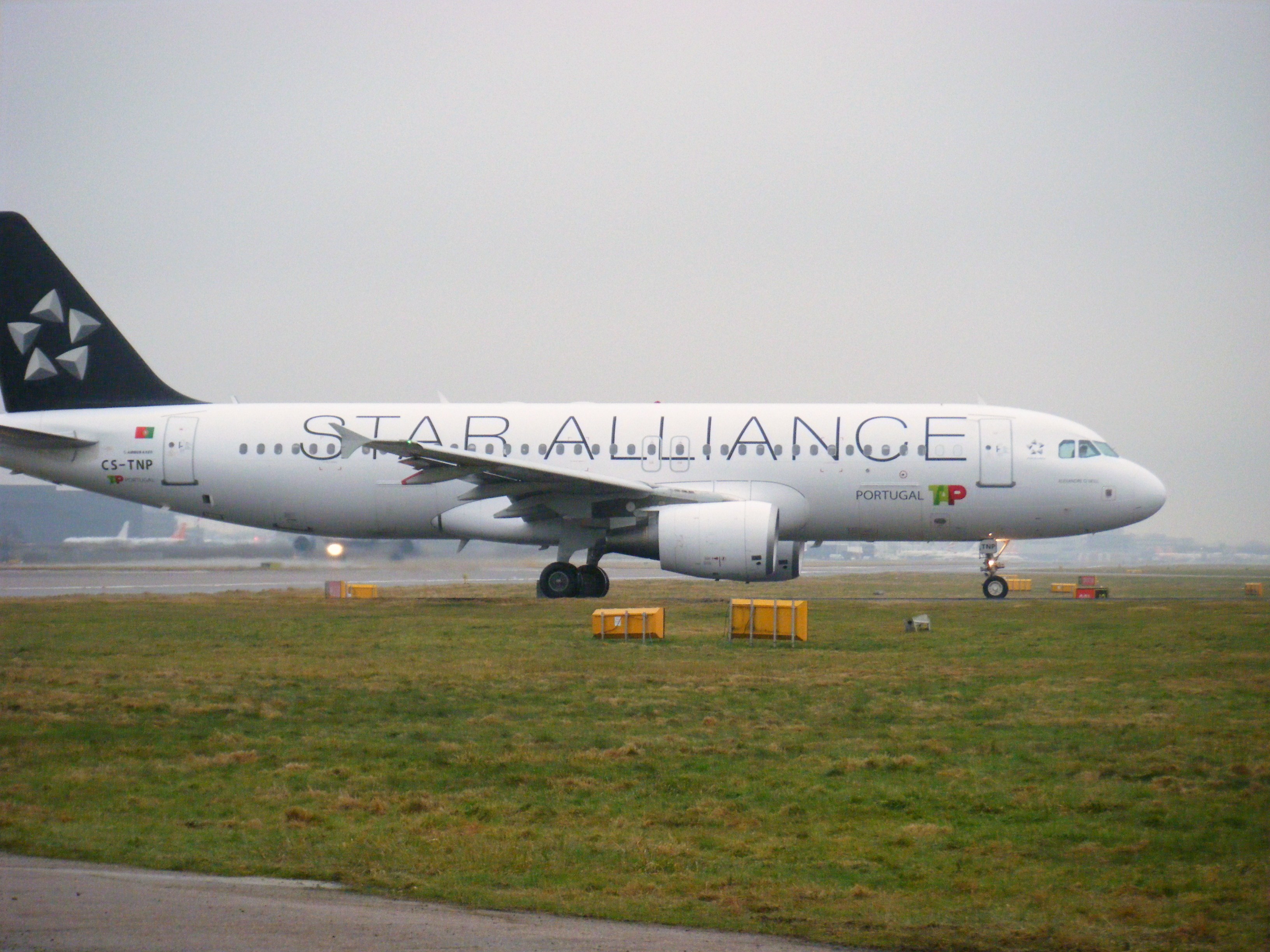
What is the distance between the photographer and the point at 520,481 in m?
24.0

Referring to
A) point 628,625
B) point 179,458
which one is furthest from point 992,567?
point 179,458

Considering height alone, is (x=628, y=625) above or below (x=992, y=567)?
below

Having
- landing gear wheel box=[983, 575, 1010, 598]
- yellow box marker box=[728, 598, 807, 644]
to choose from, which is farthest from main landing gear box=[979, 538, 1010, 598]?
yellow box marker box=[728, 598, 807, 644]

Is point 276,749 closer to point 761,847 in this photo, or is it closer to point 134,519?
point 761,847

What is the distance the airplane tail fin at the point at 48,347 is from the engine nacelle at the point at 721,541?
461 inches

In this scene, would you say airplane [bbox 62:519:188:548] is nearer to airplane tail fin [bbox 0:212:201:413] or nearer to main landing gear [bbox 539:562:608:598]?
airplane tail fin [bbox 0:212:201:413]

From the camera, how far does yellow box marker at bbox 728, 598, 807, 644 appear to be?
59.9 ft

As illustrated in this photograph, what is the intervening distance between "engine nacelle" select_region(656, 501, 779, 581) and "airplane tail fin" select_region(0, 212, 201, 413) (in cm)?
1170

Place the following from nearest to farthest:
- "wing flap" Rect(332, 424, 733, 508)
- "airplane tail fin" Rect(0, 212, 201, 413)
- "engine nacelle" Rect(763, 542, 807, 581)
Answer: "wing flap" Rect(332, 424, 733, 508) → "engine nacelle" Rect(763, 542, 807, 581) → "airplane tail fin" Rect(0, 212, 201, 413)

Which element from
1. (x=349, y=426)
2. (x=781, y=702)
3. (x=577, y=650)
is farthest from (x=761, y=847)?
(x=349, y=426)

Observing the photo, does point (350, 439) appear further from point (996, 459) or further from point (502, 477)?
point (996, 459)

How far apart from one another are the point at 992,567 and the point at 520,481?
10.4 meters

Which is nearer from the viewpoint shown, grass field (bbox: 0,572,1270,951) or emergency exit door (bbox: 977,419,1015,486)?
grass field (bbox: 0,572,1270,951)

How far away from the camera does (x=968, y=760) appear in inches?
391
